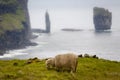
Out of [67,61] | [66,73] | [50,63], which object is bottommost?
[66,73]

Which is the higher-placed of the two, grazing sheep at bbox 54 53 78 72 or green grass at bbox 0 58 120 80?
grazing sheep at bbox 54 53 78 72

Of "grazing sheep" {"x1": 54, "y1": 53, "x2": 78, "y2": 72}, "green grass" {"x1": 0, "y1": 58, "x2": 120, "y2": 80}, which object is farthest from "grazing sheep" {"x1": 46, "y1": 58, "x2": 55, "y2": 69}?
"grazing sheep" {"x1": 54, "y1": 53, "x2": 78, "y2": 72}

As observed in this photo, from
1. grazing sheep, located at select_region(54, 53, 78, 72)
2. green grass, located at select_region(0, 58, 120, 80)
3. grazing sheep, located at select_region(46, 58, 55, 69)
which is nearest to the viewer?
green grass, located at select_region(0, 58, 120, 80)

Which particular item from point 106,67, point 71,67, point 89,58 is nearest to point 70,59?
point 71,67

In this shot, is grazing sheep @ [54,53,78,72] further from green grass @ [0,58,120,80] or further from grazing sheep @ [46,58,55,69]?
grazing sheep @ [46,58,55,69]

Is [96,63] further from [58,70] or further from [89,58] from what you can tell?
[58,70]

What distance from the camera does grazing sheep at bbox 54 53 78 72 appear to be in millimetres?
31547

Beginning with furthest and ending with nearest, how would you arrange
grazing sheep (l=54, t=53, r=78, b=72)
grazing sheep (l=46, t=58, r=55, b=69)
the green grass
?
grazing sheep (l=46, t=58, r=55, b=69), grazing sheep (l=54, t=53, r=78, b=72), the green grass

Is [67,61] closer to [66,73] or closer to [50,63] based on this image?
[66,73]

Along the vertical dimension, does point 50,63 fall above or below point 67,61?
below

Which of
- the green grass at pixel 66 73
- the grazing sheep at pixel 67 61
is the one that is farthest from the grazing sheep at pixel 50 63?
the grazing sheep at pixel 67 61

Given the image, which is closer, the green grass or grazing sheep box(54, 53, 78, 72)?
the green grass

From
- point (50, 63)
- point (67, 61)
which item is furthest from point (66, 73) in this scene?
point (50, 63)

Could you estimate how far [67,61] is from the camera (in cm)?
3156
